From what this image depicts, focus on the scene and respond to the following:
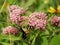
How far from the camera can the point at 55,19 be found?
1.84 metres

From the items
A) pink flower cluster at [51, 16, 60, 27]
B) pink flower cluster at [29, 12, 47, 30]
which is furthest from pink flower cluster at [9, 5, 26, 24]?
pink flower cluster at [51, 16, 60, 27]

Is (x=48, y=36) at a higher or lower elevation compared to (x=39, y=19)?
lower

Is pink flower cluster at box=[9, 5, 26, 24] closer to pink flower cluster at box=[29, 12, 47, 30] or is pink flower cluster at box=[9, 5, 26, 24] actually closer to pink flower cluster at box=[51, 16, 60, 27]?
pink flower cluster at box=[29, 12, 47, 30]

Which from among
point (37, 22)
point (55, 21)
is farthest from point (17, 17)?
point (55, 21)

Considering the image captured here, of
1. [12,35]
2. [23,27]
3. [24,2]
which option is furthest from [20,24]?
[24,2]

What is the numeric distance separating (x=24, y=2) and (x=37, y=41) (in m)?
2.13

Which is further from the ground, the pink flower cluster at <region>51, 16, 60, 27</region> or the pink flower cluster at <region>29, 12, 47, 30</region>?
the pink flower cluster at <region>29, 12, 47, 30</region>

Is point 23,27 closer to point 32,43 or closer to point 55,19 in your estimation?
point 32,43

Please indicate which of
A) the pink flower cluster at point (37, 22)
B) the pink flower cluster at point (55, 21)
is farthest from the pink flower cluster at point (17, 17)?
the pink flower cluster at point (55, 21)

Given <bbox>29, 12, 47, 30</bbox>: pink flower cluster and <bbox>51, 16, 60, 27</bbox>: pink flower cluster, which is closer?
<bbox>29, 12, 47, 30</bbox>: pink flower cluster

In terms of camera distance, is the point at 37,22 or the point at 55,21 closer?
the point at 37,22

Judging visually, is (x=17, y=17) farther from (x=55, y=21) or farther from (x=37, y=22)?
(x=55, y=21)

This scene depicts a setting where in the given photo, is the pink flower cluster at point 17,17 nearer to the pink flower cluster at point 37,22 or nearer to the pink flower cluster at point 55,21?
the pink flower cluster at point 37,22

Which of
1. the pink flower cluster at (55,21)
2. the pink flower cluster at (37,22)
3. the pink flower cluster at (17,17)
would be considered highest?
the pink flower cluster at (17,17)
